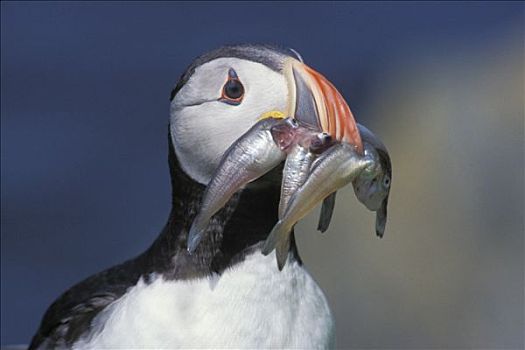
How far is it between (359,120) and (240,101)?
4.22m

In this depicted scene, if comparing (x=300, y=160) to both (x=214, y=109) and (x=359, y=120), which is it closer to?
(x=214, y=109)

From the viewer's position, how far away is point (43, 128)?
988 cm

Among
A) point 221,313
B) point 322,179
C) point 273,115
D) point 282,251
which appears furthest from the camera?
point 221,313

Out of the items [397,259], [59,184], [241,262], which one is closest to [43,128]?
[59,184]

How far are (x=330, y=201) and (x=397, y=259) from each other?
2.79 metres

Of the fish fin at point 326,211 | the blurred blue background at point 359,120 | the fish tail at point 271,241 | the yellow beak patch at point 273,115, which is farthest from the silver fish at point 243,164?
the blurred blue background at point 359,120

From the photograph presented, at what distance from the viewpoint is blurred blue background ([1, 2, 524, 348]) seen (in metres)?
7.25

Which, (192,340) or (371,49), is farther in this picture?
(371,49)

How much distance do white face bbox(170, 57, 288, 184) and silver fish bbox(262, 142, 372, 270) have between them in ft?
0.67

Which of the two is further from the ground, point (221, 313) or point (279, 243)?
point (279, 243)

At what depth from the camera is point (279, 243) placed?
441cm

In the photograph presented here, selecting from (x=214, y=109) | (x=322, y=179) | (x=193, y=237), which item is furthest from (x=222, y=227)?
(x=322, y=179)

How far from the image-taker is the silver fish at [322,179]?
4262 mm

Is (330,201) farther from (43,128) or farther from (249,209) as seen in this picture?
(43,128)
